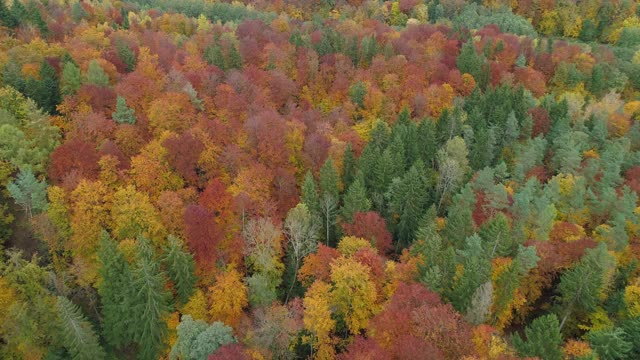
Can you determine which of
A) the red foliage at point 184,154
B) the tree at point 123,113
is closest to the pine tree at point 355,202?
the red foliage at point 184,154

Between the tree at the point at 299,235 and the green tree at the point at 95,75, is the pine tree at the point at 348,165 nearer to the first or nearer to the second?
the tree at the point at 299,235

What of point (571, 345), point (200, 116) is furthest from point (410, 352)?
point (200, 116)

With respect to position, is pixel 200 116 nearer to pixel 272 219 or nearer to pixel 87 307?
pixel 272 219

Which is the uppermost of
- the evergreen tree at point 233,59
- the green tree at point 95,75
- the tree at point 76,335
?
the green tree at point 95,75

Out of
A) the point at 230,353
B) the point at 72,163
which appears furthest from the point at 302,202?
the point at 72,163

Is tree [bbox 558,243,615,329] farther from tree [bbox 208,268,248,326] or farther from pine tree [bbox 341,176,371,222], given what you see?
tree [bbox 208,268,248,326]

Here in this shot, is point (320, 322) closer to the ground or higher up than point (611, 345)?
closer to the ground

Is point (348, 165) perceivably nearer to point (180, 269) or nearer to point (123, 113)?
point (180, 269)
